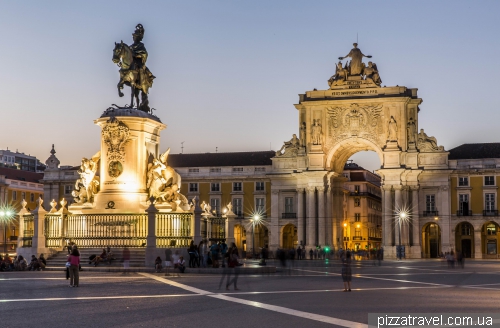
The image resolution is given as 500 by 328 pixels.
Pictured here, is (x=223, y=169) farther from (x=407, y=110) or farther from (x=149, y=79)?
(x=149, y=79)

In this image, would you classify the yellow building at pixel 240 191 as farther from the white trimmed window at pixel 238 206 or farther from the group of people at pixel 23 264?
the group of people at pixel 23 264

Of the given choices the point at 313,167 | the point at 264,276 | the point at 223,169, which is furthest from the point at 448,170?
the point at 264,276

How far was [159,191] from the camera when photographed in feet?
93.1

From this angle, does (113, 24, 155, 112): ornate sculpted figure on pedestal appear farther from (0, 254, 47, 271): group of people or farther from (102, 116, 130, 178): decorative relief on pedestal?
(0, 254, 47, 271): group of people

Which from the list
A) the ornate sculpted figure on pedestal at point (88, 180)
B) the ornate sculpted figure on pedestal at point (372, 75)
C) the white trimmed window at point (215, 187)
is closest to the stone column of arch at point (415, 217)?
the ornate sculpted figure on pedestal at point (372, 75)

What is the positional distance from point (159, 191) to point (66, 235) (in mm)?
3970

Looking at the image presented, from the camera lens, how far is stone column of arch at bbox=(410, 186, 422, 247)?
2963 inches

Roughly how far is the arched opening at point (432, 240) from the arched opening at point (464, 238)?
186cm

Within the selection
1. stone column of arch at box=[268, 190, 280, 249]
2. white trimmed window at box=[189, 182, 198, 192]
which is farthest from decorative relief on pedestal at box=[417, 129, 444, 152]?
white trimmed window at box=[189, 182, 198, 192]

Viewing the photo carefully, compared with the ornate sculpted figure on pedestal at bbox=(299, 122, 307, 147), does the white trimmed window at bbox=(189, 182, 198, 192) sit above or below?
below

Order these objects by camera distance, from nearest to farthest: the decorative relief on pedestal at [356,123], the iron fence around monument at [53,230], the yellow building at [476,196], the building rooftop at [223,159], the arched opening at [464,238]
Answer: the iron fence around monument at [53,230] < the decorative relief on pedestal at [356,123] < the yellow building at [476,196] < the arched opening at [464,238] < the building rooftop at [223,159]

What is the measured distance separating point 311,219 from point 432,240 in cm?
1553

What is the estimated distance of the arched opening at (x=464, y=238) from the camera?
3191 inches

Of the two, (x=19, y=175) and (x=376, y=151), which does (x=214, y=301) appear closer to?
(x=376, y=151)
